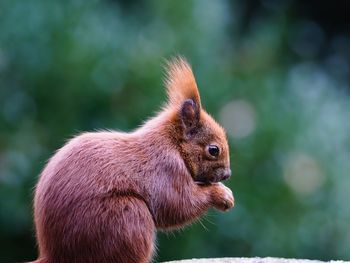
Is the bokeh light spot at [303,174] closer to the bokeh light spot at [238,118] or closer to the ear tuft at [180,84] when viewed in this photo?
the bokeh light spot at [238,118]

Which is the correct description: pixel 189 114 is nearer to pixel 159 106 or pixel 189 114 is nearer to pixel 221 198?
pixel 221 198

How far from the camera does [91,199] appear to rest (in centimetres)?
210

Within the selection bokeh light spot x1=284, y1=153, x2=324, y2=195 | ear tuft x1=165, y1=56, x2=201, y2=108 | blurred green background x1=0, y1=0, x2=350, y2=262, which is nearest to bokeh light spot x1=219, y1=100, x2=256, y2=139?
blurred green background x1=0, y1=0, x2=350, y2=262

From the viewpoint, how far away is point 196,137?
7.84 feet

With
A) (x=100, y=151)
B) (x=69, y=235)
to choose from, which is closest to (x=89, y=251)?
(x=69, y=235)

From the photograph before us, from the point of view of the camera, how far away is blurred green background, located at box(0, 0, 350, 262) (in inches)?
142

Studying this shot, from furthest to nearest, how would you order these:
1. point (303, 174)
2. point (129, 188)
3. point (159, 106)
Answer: point (303, 174)
point (159, 106)
point (129, 188)

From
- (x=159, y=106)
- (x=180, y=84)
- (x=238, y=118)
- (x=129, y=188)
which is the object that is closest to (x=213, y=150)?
(x=180, y=84)

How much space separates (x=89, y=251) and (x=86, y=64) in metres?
1.77

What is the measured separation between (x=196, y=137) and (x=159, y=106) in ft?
4.01

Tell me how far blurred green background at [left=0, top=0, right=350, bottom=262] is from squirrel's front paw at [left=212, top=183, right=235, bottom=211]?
1086 millimetres

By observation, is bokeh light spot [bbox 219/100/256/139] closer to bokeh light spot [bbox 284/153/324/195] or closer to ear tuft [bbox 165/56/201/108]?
bokeh light spot [bbox 284/153/324/195]

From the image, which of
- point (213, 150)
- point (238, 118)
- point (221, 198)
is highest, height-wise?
point (238, 118)

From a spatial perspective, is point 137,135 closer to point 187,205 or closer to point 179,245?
point 187,205
